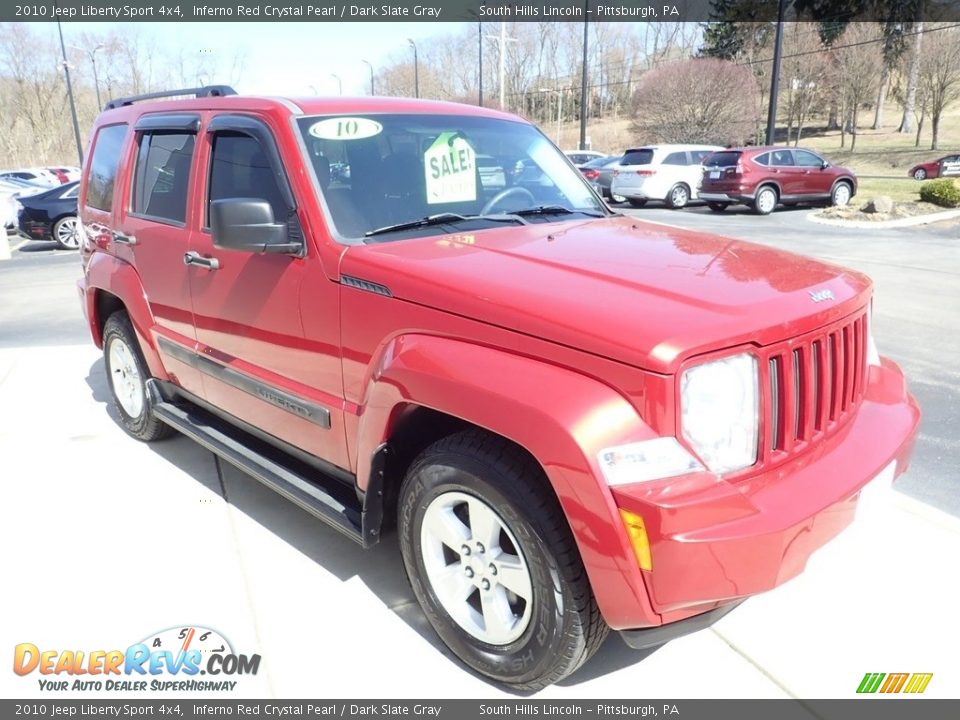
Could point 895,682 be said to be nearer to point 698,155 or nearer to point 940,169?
point 698,155

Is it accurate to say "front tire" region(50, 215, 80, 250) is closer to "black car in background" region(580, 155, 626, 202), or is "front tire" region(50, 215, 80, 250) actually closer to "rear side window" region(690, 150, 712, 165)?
"black car in background" region(580, 155, 626, 202)

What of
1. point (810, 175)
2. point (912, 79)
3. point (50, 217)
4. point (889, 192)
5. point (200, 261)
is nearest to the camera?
point (200, 261)

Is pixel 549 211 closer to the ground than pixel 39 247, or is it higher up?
higher up

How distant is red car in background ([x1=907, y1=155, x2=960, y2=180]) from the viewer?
95.8 ft

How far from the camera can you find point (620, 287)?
2373mm

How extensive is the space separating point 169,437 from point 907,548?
428 centimetres

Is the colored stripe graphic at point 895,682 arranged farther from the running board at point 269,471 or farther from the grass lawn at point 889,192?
the grass lawn at point 889,192

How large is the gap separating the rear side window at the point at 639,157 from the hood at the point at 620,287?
1838 cm

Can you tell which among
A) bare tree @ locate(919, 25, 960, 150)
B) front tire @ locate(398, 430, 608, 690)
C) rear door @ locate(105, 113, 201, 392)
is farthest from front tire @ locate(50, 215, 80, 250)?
bare tree @ locate(919, 25, 960, 150)

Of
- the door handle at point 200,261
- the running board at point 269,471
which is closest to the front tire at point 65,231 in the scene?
the running board at point 269,471

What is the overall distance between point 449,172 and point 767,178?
56.7 ft

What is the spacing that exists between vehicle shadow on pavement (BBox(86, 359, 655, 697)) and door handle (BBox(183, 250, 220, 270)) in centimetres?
129

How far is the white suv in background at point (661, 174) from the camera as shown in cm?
2027

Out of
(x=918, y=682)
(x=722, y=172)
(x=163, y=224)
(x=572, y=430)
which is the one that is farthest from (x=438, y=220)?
(x=722, y=172)
